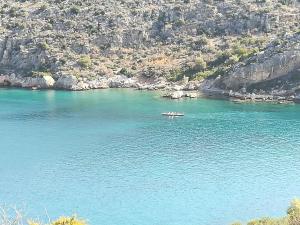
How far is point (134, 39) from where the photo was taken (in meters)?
120

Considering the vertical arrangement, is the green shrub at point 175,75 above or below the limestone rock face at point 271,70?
below

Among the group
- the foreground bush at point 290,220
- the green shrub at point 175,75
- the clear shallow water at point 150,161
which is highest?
the green shrub at point 175,75

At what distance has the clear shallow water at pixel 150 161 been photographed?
45438 millimetres

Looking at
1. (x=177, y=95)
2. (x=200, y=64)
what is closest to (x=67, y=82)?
(x=177, y=95)

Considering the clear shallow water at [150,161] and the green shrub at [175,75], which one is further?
the green shrub at [175,75]

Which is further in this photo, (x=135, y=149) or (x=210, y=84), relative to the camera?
(x=210, y=84)

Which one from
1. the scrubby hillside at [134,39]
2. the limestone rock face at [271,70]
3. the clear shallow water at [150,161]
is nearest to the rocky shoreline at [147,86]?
the scrubby hillside at [134,39]

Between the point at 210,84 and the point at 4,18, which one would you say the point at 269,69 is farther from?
the point at 4,18

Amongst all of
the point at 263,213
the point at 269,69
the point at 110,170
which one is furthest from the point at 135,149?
the point at 269,69

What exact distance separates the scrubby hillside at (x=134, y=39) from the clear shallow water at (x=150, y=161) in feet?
68.2

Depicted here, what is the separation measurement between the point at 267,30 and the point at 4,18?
5660 cm

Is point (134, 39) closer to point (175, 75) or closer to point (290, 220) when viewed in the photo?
point (175, 75)

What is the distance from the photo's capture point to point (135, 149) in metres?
62.2

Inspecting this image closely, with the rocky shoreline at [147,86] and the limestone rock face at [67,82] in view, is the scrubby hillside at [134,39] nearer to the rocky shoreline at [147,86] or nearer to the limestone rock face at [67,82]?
the limestone rock face at [67,82]
